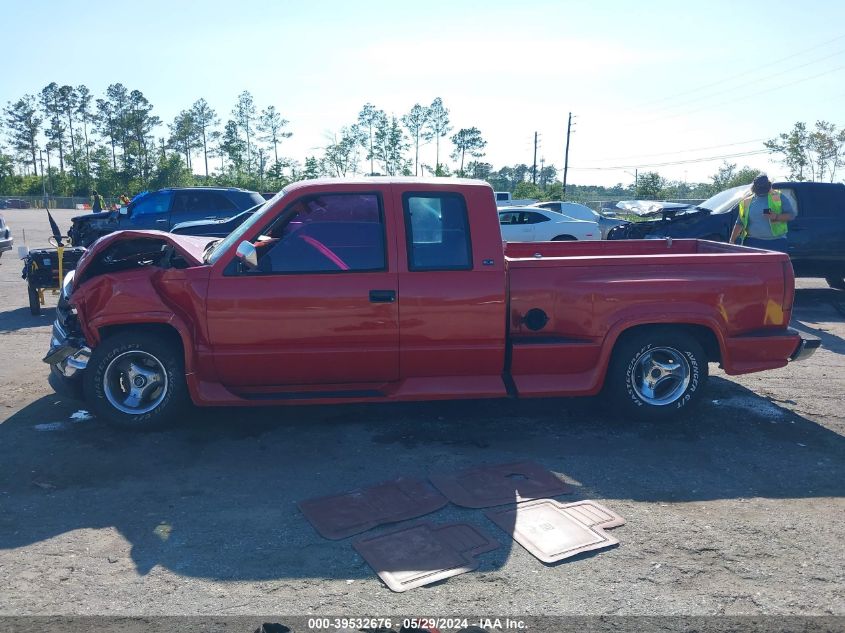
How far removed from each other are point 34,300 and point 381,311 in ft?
24.5

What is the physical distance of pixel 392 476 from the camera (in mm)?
4816

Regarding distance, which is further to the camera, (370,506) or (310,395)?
(310,395)

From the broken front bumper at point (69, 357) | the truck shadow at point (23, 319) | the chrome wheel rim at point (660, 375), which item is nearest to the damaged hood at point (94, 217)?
the truck shadow at point (23, 319)

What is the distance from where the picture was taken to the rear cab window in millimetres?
5434

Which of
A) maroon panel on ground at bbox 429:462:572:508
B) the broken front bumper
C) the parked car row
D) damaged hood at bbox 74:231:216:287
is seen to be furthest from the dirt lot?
the parked car row

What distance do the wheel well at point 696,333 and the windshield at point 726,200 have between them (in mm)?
6771

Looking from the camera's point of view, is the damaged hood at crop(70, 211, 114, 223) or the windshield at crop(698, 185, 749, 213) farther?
the damaged hood at crop(70, 211, 114, 223)

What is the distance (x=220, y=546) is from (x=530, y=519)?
179 cm

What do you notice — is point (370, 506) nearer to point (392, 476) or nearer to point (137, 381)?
point (392, 476)

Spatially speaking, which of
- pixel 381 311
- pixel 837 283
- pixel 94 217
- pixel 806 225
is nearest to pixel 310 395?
pixel 381 311

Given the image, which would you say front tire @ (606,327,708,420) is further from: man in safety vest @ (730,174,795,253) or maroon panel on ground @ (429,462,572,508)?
man in safety vest @ (730,174,795,253)

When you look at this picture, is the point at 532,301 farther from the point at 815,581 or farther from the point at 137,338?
the point at 137,338

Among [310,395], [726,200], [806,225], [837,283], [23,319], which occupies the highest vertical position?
[726,200]

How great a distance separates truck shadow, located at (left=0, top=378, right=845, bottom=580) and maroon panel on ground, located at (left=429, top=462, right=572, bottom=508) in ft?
0.42
